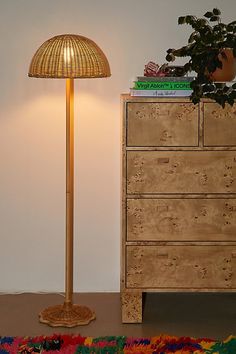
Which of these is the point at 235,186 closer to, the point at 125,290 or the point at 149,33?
the point at 125,290

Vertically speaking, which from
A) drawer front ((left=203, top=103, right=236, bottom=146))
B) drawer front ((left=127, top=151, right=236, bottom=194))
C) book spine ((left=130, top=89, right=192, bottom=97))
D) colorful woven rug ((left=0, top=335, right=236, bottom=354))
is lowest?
colorful woven rug ((left=0, top=335, right=236, bottom=354))

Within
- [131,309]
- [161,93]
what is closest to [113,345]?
[131,309]

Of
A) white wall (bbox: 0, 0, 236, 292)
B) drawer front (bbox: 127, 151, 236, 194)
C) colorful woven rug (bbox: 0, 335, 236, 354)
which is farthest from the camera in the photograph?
white wall (bbox: 0, 0, 236, 292)

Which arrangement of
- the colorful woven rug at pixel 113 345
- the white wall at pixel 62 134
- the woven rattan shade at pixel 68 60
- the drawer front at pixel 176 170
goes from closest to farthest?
the colorful woven rug at pixel 113 345 < the woven rattan shade at pixel 68 60 < the drawer front at pixel 176 170 < the white wall at pixel 62 134

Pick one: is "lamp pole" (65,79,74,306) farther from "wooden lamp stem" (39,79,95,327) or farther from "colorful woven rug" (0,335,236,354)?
"colorful woven rug" (0,335,236,354)

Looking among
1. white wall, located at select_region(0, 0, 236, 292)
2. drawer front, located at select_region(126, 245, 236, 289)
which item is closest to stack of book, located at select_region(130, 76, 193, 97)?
white wall, located at select_region(0, 0, 236, 292)

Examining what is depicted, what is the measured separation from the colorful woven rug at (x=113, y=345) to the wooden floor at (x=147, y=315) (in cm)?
11

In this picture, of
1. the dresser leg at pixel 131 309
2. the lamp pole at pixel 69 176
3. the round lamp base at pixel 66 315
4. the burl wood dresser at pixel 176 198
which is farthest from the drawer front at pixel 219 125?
the round lamp base at pixel 66 315

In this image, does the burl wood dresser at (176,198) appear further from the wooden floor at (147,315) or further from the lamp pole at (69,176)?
the lamp pole at (69,176)

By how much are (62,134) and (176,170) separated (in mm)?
762

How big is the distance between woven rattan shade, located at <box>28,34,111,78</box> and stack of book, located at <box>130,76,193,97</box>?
18 cm

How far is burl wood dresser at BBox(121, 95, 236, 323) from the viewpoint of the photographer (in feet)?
10.5

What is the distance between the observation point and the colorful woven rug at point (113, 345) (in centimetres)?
288

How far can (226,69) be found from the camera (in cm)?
328
